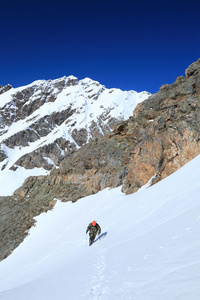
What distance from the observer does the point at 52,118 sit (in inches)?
5281

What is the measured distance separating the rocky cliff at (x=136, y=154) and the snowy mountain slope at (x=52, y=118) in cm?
6024

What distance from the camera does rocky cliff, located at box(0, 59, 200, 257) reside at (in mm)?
19031

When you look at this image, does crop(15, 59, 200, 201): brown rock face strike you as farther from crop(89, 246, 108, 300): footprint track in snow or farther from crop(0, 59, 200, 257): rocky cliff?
crop(89, 246, 108, 300): footprint track in snow

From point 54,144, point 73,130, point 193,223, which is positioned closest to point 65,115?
point 73,130

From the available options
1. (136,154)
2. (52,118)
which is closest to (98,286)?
(136,154)

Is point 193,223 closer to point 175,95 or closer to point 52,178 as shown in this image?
point 175,95

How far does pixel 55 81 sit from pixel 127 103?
65142mm

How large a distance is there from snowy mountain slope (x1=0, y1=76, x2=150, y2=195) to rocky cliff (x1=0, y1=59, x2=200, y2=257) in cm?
6024

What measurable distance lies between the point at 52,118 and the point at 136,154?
117651 millimetres

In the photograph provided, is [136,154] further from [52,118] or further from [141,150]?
[52,118]

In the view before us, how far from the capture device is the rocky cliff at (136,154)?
19.0 meters

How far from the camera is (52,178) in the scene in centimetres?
4200

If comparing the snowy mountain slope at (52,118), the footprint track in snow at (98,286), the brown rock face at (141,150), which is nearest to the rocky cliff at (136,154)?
the brown rock face at (141,150)

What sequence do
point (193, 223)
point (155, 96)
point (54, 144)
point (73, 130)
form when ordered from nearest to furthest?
point (193, 223), point (155, 96), point (54, 144), point (73, 130)
